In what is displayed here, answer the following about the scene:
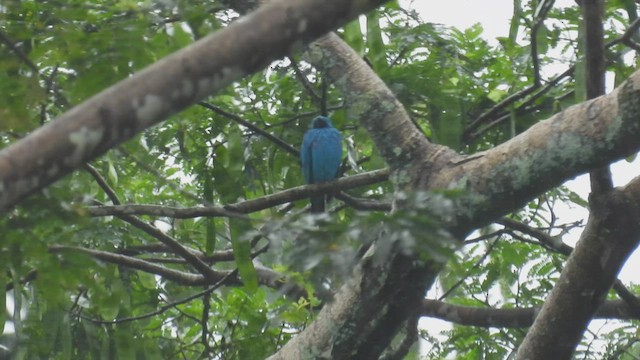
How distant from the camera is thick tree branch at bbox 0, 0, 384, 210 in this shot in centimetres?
194

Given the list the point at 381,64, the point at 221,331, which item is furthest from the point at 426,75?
the point at 221,331

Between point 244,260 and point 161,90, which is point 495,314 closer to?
point 244,260

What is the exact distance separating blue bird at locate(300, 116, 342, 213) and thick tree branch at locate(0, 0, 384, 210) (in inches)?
124

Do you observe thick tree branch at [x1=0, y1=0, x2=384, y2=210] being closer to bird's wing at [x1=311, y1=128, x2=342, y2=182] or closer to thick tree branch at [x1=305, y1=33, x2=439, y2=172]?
thick tree branch at [x1=305, y1=33, x2=439, y2=172]

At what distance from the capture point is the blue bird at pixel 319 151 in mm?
5410

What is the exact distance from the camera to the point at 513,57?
5191mm

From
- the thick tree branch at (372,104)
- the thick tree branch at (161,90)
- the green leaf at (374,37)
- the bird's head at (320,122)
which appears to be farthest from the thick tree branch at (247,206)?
the thick tree branch at (161,90)

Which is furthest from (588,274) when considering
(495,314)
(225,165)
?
(225,165)

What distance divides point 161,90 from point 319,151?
350 centimetres

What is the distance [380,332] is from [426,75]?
1483mm

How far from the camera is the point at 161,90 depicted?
2.02m

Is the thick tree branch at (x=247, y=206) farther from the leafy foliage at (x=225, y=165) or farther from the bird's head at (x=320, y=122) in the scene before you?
the bird's head at (x=320, y=122)

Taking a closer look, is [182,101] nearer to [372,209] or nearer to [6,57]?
[6,57]

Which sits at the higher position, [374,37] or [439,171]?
[374,37]
